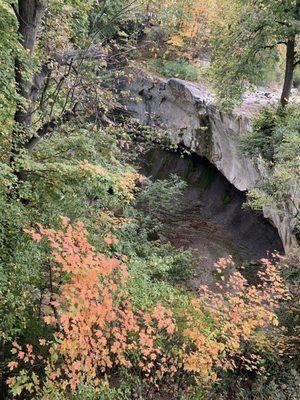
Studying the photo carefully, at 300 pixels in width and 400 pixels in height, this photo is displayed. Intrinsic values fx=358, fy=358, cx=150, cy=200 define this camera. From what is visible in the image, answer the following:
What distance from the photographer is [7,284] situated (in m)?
5.14

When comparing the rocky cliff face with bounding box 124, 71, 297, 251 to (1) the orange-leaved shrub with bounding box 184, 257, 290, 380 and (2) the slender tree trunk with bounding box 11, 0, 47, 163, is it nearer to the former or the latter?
(1) the orange-leaved shrub with bounding box 184, 257, 290, 380

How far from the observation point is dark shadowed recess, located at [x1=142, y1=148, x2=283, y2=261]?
16.2 m

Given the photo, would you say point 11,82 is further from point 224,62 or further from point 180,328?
point 224,62

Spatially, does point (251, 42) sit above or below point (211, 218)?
above

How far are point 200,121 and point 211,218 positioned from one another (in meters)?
4.93

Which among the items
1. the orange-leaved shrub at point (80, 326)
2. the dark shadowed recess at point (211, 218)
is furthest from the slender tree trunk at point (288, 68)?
the orange-leaved shrub at point (80, 326)

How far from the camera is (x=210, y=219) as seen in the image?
18.3 m

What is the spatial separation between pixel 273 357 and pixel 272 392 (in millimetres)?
1313

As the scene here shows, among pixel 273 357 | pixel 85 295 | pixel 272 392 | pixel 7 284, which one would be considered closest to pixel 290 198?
pixel 273 357

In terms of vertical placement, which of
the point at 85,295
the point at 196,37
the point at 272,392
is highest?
the point at 196,37

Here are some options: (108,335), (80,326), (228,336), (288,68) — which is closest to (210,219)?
(288,68)

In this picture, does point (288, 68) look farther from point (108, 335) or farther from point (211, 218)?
point (108, 335)

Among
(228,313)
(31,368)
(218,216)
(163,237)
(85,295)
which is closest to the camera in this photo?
(85,295)

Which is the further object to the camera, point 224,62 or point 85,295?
point 224,62
